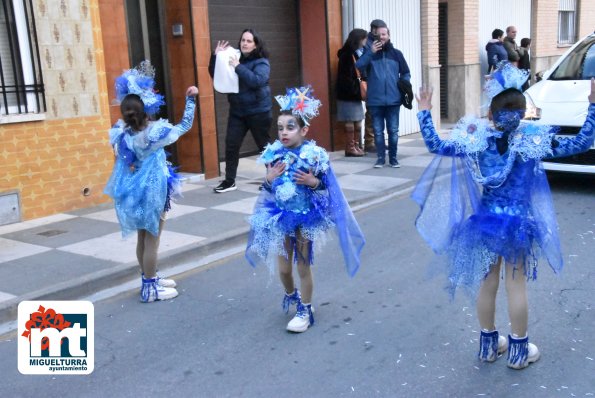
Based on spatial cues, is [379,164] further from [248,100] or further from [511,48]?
[511,48]

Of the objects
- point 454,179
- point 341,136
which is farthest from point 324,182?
point 341,136

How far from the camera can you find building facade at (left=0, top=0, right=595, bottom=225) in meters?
7.65

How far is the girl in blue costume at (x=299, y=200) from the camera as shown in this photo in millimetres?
4359

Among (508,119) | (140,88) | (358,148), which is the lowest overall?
(358,148)

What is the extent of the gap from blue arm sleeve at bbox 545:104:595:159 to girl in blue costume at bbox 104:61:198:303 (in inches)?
104

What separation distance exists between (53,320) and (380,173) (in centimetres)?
691

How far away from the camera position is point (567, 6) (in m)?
21.2

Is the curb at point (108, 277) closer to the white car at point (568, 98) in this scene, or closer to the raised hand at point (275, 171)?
the raised hand at point (275, 171)

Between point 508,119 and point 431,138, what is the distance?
16.7 inches

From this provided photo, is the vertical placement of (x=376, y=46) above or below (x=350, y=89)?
above

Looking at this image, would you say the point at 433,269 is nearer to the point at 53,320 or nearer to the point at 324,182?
the point at 324,182

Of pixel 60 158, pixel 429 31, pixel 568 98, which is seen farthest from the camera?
pixel 429 31

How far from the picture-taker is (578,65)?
926cm

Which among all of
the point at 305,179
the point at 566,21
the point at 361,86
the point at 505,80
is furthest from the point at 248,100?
the point at 566,21
